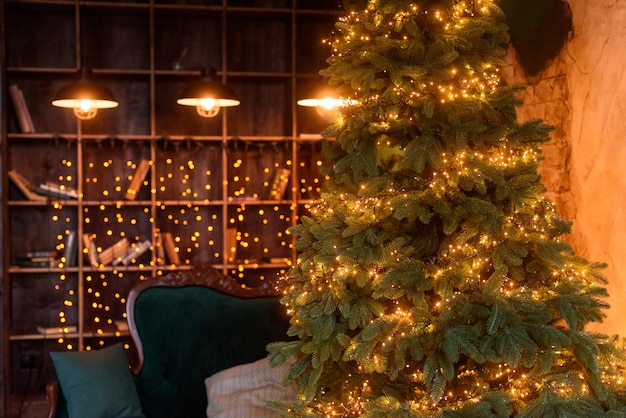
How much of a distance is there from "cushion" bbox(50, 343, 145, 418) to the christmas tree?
149cm

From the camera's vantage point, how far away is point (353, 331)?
2777 mm

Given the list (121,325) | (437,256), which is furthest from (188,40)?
(437,256)

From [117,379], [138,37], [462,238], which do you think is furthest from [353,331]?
[138,37]

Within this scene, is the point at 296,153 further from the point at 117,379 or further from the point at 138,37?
the point at 117,379

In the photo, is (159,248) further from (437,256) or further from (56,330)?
(437,256)

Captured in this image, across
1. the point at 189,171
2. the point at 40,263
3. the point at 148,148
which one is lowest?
the point at 40,263

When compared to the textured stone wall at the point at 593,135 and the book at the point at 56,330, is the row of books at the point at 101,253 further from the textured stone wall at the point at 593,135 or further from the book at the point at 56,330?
the textured stone wall at the point at 593,135

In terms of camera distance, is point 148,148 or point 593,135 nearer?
point 593,135

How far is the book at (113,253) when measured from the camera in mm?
5598

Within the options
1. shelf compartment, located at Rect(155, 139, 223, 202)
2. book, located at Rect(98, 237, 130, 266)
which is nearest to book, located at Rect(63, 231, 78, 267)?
book, located at Rect(98, 237, 130, 266)

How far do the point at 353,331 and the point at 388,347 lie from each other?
0.96 ft

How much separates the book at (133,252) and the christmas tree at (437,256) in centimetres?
299

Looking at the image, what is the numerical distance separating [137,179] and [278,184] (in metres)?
0.95

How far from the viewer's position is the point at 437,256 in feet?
8.82
